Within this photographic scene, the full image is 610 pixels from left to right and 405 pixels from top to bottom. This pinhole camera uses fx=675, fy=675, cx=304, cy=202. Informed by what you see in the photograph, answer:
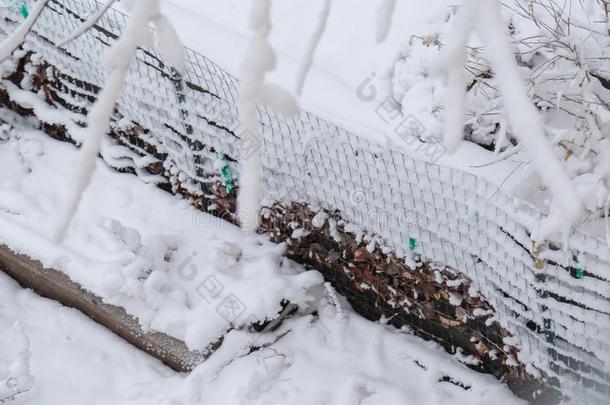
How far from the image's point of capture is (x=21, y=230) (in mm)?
4648

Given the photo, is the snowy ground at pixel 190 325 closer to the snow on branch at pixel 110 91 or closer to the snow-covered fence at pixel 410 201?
the snow-covered fence at pixel 410 201

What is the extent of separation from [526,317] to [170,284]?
84.9 inches

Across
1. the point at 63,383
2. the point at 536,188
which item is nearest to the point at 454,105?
the point at 536,188

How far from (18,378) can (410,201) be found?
2.55 meters

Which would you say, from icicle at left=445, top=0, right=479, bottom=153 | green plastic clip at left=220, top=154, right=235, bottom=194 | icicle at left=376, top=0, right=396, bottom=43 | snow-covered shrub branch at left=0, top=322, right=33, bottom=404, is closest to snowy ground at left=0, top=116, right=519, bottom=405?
snow-covered shrub branch at left=0, top=322, right=33, bottom=404

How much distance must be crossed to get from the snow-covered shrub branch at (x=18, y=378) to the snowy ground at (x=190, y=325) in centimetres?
7

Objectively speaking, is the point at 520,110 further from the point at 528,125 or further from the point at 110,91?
the point at 110,91

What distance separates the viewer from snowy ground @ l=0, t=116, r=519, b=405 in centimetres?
395

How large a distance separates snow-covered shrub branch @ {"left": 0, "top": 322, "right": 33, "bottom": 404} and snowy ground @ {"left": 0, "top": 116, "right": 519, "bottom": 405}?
0.07 metres

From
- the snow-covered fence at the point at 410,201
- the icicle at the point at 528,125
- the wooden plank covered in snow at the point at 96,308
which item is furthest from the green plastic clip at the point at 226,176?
the icicle at the point at 528,125

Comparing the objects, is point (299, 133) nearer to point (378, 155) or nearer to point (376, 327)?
point (378, 155)

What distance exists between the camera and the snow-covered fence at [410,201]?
333cm

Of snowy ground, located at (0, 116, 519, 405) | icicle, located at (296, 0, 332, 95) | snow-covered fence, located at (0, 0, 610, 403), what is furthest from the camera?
snowy ground, located at (0, 116, 519, 405)

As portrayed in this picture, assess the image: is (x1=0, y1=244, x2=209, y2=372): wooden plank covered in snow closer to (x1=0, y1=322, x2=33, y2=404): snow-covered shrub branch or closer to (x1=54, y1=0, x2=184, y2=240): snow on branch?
(x1=0, y1=322, x2=33, y2=404): snow-covered shrub branch
